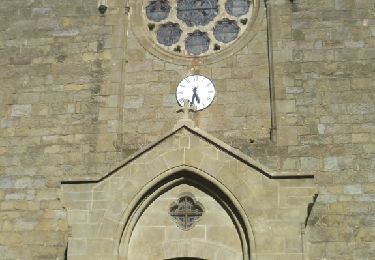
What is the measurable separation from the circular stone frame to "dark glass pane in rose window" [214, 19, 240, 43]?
11 centimetres

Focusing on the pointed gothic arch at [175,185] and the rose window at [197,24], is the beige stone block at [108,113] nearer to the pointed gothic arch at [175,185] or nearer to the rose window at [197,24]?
the rose window at [197,24]

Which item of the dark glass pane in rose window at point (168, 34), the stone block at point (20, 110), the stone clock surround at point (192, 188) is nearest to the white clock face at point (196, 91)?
the dark glass pane in rose window at point (168, 34)

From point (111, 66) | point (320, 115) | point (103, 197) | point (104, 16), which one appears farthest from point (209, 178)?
point (104, 16)

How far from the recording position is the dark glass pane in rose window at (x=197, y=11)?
13711 mm

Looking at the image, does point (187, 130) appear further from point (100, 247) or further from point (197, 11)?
point (197, 11)

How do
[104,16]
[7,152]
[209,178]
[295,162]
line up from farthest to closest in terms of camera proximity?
[104,16] → [7,152] → [295,162] → [209,178]

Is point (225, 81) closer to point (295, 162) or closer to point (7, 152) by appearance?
point (295, 162)

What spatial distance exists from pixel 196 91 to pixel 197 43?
1.11 meters

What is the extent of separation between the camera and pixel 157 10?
1400 cm

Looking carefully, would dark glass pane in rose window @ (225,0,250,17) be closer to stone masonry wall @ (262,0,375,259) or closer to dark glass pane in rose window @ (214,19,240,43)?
dark glass pane in rose window @ (214,19,240,43)

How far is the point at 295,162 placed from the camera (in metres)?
11.9

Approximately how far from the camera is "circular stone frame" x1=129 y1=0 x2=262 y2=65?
13250 mm

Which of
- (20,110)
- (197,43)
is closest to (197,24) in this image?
(197,43)

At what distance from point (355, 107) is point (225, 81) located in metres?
2.49
